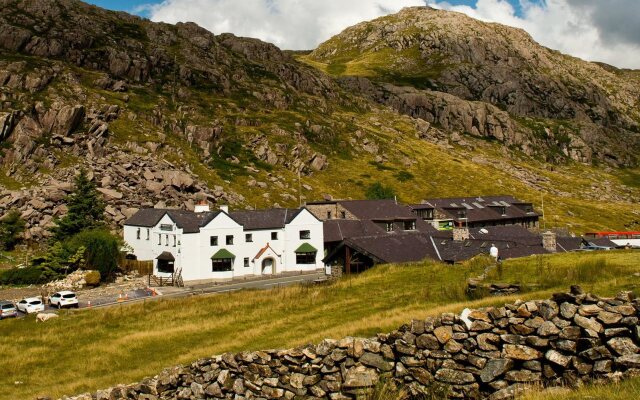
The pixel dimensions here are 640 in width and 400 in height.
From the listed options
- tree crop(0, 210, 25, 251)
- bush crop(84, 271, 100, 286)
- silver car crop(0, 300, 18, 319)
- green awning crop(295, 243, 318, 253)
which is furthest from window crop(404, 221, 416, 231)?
tree crop(0, 210, 25, 251)

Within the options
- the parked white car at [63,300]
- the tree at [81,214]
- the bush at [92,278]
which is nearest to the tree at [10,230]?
the tree at [81,214]

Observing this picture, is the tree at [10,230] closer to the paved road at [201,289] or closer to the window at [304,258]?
the paved road at [201,289]

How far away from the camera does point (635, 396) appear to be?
11.4 meters

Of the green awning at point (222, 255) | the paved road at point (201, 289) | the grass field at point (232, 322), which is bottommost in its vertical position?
the paved road at point (201, 289)

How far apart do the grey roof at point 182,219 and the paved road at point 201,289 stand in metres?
10.2

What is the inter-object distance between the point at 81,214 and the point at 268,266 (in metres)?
35.6

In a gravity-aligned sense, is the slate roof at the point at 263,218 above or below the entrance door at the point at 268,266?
above

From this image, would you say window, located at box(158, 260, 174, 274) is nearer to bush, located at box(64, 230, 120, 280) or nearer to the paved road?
the paved road

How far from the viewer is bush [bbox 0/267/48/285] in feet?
248

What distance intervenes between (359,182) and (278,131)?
119 feet

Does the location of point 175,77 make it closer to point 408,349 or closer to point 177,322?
point 177,322

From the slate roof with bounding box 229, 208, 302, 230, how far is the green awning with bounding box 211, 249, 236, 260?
18.9 feet

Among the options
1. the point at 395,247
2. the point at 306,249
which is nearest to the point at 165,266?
the point at 306,249

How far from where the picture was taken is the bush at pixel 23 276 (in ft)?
248
